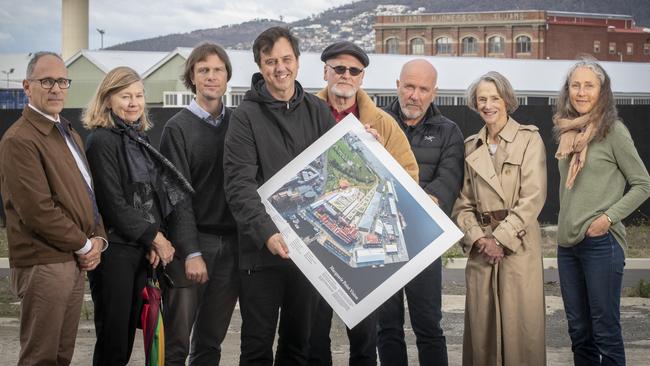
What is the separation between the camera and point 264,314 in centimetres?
519

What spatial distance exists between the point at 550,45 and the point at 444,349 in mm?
125183

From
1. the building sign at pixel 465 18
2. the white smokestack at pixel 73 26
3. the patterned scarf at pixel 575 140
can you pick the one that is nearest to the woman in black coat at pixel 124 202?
the patterned scarf at pixel 575 140

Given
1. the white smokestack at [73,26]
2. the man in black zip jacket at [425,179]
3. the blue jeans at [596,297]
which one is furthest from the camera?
the white smokestack at [73,26]

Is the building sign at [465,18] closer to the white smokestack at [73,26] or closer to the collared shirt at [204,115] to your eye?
the white smokestack at [73,26]

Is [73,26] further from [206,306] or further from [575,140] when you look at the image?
[575,140]

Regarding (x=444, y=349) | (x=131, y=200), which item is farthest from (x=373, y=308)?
(x=131, y=200)

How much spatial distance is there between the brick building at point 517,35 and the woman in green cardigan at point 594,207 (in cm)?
12196

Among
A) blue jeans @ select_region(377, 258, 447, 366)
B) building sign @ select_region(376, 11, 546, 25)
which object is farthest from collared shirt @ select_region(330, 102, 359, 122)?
building sign @ select_region(376, 11, 546, 25)

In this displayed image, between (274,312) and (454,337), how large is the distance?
131 inches

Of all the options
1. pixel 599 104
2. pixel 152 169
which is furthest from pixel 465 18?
pixel 152 169

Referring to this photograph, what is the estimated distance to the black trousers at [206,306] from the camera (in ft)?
18.5

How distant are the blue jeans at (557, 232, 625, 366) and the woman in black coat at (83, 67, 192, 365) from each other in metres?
2.30

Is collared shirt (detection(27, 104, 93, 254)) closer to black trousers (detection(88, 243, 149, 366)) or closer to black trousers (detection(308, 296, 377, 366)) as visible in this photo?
black trousers (detection(88, 243, 149, 366))

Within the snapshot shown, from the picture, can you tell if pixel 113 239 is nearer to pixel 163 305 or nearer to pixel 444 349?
pixel 163 305
